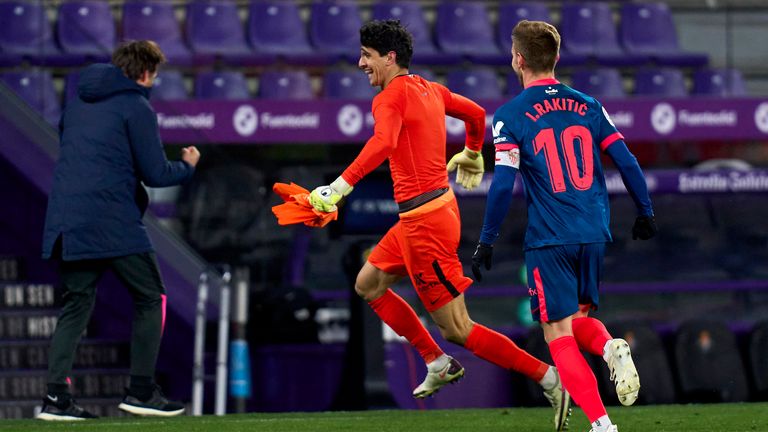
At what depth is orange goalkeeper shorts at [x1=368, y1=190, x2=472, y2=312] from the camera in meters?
7.07

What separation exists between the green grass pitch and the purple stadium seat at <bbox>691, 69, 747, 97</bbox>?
7.32m

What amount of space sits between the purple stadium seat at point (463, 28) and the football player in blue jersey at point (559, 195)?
9999 mm

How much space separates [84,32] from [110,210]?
4526 millimetres

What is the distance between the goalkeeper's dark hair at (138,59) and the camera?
7.77 metres

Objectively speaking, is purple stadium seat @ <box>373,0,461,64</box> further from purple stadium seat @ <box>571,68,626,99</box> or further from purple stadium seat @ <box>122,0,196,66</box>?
purple stadium seat @ <box>122,0,196,66</box>

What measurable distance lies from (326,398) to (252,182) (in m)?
1.66

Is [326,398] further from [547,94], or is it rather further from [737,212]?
[547,94]

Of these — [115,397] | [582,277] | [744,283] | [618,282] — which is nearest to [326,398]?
[115,397]

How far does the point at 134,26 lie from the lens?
14.5m

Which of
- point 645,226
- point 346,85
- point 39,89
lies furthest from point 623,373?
point 346,85

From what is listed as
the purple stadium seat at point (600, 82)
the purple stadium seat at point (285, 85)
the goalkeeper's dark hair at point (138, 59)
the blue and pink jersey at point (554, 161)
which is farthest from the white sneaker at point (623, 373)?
the purple stadium seat at point (600, 82)

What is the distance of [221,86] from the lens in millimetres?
13953

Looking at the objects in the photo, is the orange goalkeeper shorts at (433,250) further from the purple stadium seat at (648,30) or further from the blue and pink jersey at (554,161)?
the purple stadium seat at (648,30)

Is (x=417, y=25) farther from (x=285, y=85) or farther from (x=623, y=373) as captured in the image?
(x=623, y=373)
